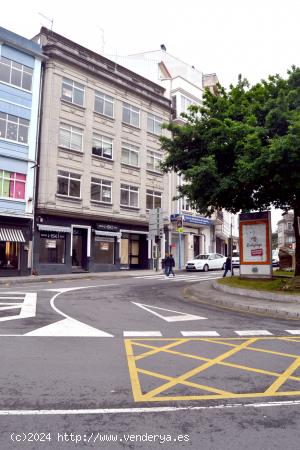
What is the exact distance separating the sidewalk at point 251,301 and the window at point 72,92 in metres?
18.8

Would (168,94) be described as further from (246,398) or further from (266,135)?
(246,398)

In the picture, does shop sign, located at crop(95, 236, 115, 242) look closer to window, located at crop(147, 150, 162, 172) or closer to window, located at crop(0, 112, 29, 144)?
window, located at crop(147, 150, 162, 172)

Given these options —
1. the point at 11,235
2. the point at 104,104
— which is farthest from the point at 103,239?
the point at 104,104

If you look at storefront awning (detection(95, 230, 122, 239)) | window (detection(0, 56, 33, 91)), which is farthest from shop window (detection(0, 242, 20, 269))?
window (detection(0, 56, 33, 91))

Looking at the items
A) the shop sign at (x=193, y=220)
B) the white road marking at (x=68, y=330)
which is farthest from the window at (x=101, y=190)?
the white road marking at (x=68, y=330)

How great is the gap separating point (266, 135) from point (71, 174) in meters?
17.2

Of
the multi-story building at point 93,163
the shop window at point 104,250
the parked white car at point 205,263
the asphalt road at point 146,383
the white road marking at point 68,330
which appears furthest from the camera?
the parked white car at point 205,263

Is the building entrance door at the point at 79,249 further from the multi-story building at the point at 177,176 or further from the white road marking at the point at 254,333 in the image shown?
the white road marking at the point at 254,333

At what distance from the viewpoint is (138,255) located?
34375 millimetres

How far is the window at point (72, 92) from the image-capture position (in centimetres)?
2864

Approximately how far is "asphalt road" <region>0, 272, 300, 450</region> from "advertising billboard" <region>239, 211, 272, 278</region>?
317 inches

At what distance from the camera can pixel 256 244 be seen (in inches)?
703

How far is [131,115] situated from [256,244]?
20.2m

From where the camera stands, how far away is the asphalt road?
3.48 m
